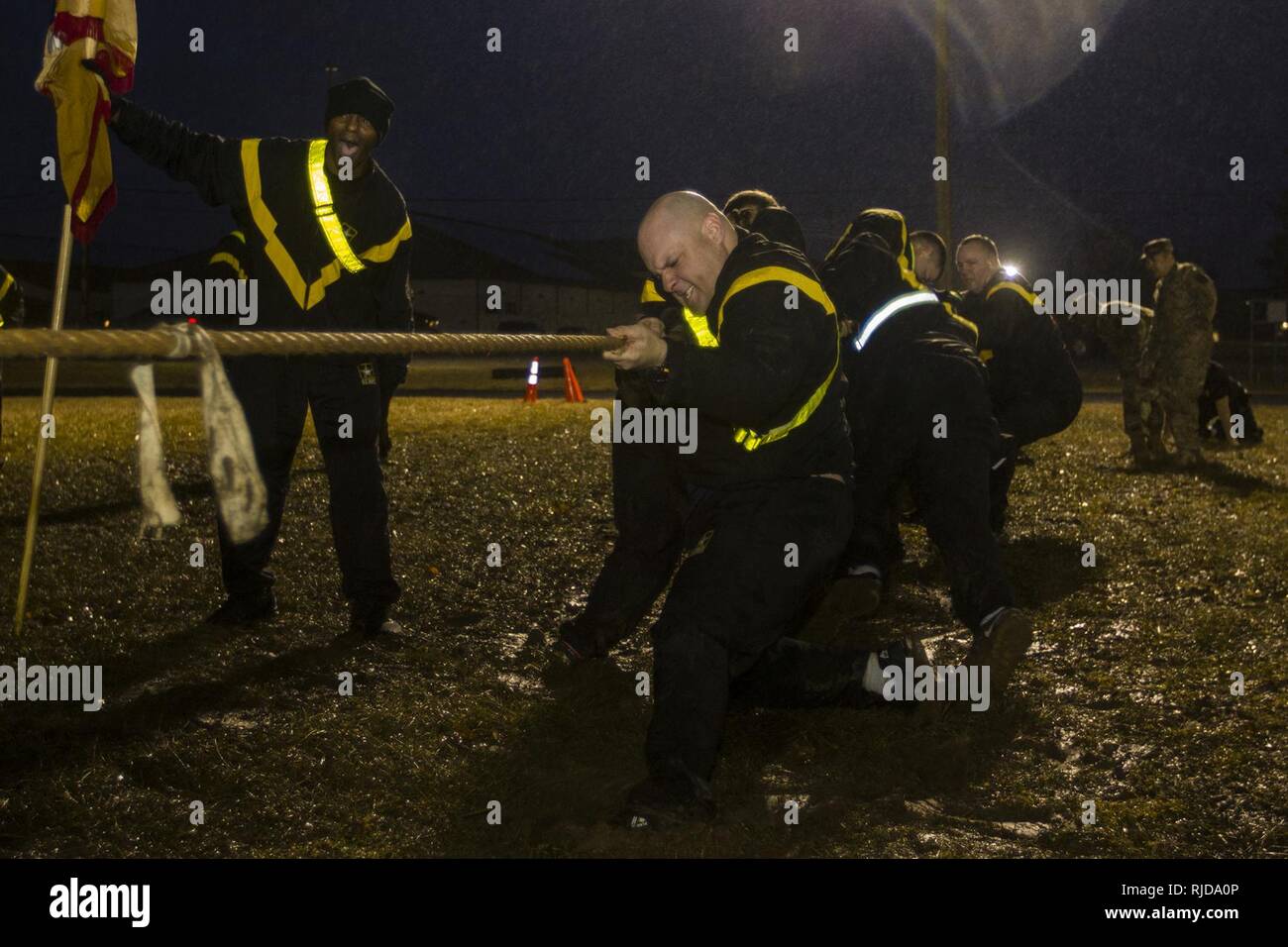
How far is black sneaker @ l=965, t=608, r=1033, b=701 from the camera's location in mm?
5039

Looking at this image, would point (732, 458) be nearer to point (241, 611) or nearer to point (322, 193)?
point (322, 193)

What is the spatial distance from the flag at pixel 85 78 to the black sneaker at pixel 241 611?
71.7 inches

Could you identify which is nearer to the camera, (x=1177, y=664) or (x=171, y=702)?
(x=171, y=702)

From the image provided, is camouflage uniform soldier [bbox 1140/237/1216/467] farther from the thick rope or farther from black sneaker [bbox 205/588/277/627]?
the thick rope

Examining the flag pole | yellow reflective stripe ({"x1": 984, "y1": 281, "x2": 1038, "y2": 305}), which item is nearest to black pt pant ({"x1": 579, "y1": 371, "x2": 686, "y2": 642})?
the flag pole

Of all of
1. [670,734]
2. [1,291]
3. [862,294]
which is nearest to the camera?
[670,734]

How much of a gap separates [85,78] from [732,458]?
117 inches

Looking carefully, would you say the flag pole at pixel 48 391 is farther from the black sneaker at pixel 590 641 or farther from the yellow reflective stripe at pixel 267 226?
the black sneaker at pixel 590 641

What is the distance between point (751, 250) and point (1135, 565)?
4776 mm

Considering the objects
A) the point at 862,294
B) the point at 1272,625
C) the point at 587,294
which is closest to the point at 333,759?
the point at 862,294

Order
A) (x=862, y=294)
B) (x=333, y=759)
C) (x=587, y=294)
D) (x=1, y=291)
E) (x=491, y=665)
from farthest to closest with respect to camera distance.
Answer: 1. (x=587, y=294)
2. (x=1, y=291)
3. (x=862, y=294)
4. (x=491, y=665)
5. (x=333, y=759)

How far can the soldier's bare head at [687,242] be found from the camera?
13.3ft

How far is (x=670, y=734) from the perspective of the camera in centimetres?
392

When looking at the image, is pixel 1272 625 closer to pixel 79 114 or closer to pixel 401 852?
pixel 401 852
